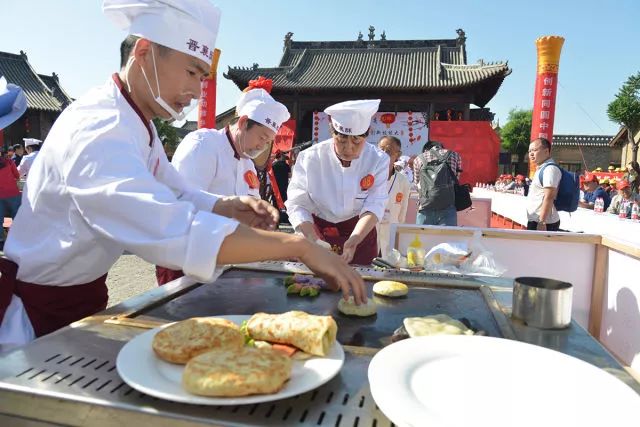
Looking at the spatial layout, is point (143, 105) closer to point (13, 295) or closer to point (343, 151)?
point (13, 295)

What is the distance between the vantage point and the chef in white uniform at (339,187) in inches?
114

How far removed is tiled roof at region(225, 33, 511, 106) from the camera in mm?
18625

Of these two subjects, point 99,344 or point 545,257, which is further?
point 545,257

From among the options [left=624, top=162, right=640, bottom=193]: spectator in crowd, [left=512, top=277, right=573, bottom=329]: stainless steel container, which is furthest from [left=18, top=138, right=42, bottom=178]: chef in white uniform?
[left=624, top=162, right=640, bottom=193]: spectator in crowd

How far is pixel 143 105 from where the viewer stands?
145cm

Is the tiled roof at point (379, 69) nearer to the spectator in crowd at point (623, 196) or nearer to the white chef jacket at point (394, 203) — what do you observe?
the spectator in crowd at point (623, 196)

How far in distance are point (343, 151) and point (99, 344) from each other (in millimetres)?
2078

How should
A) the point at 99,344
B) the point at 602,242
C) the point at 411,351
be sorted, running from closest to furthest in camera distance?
the point at 411,351 → the point at 99,344 → the point at 602,242

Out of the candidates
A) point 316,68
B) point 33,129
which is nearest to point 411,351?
point 316,68

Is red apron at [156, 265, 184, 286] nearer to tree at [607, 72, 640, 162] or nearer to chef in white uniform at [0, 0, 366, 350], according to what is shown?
chef in white uniform at [0, 0, 366, 350]

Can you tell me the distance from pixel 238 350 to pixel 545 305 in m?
0.91

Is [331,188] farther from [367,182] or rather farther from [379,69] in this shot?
[379,69]

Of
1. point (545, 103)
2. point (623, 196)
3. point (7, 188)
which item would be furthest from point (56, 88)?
point (623, 196)

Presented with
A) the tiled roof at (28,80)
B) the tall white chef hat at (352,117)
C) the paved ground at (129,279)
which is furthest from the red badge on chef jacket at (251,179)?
the tiled roof at (28,80)
